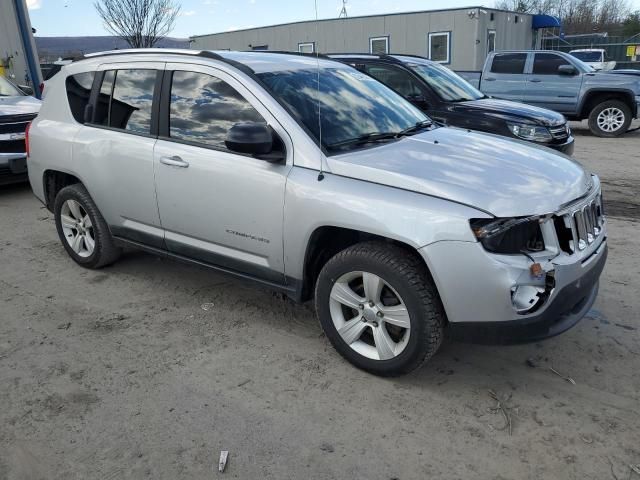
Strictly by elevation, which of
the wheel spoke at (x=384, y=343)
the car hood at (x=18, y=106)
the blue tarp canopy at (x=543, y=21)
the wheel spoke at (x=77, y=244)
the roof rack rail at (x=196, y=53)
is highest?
the blue tarp canopy at (x=543, y=21)

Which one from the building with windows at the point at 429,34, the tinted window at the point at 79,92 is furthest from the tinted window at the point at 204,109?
the building with windows at the point at 429,34

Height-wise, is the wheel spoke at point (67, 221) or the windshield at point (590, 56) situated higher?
the windshield at point (590, 56)

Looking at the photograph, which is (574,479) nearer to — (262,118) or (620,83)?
(262,118)

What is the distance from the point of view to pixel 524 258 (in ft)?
9.06

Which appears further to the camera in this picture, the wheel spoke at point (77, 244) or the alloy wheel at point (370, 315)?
the wheel spoke at point (77, 244)

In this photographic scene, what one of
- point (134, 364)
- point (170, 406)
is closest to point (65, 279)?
point (134, 364)

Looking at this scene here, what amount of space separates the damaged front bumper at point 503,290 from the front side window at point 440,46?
23.3 metres

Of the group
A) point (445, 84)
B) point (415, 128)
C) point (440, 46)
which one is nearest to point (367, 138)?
point (415, 128)

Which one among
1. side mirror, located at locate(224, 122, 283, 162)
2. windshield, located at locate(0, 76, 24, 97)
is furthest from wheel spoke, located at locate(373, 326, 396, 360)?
windshield, located at locate(0, 76, 24, 97)

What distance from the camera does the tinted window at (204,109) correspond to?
362cm

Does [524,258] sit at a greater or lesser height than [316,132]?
lesser

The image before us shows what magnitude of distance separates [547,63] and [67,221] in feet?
37.2

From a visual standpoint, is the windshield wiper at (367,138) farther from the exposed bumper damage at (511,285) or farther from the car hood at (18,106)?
the car hood at (18,106)

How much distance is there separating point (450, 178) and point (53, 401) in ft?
8.16
